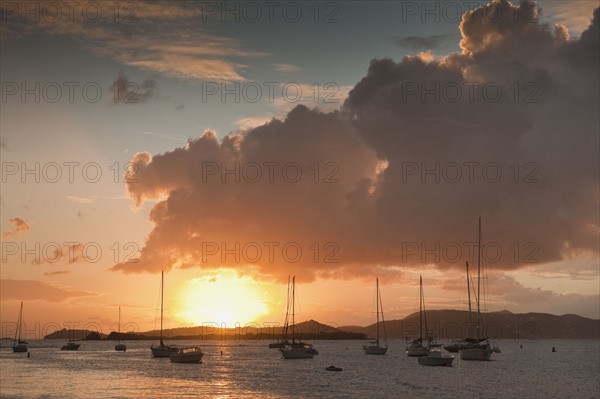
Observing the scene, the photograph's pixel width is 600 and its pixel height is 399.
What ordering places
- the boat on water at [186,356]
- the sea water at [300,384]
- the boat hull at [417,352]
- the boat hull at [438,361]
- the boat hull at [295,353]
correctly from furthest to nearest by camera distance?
1. the boat hull at [417,352]
2. the boat hull at [295,353]
3. the boat on water at [186,356]
4. the boat hull at [438,361]
5. the sea water at [300,384]

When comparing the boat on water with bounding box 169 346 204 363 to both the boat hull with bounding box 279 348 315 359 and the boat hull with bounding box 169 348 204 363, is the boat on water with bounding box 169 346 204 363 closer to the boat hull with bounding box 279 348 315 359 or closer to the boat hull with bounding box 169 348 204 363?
the boat hull with bounding box 169 348 204 363

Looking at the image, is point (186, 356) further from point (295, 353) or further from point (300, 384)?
point (300, 384)

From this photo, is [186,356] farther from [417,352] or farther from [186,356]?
[417,352]

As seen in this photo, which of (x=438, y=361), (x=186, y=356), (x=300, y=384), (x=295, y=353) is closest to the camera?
(x=300, y=384)

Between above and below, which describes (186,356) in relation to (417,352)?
above

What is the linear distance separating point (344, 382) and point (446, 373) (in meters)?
32.3

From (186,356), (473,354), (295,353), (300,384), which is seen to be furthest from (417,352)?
(300,384)

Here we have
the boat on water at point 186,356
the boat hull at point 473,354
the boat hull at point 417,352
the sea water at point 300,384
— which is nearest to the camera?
the sea water at point 300,384

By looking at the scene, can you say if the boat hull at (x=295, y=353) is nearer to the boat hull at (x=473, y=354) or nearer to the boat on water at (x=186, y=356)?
the boat on water at (x=186, y=356)

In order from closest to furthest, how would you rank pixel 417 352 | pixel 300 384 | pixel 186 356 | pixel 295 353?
pixel 300 384 < pixel 186 356 < pixel 295 353 < pixel 417 352

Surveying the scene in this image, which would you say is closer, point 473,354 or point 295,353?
point 473,354

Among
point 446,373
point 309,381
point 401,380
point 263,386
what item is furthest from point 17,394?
point 446,373

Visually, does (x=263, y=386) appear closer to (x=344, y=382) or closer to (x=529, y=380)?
(x=344, y=382)

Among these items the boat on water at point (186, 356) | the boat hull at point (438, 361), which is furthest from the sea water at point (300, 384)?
the boat on water at point (186, 356)
